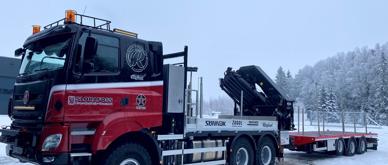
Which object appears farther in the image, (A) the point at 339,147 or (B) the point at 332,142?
(A) the point at 339,147

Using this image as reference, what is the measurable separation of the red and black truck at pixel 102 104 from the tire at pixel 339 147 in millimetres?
7805

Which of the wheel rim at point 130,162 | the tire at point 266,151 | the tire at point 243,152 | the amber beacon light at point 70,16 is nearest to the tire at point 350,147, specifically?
the tire at point 266,151

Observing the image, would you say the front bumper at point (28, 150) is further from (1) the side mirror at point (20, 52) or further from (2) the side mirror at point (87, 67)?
(1) the side mirror at point (20, 52)

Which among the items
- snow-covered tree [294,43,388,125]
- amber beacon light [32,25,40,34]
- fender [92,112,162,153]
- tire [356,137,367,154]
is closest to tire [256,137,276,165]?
fender [92,112,162,153]

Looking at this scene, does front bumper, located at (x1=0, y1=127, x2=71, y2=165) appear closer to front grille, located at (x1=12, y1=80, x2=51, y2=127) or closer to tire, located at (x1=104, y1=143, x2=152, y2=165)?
front grille, located at (x1=12, y1=80, x2=51, y2=127)

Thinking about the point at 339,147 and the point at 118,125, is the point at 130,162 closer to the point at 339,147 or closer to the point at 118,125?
the point at 118,125

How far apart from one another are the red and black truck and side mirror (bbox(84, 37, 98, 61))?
0.02 metres

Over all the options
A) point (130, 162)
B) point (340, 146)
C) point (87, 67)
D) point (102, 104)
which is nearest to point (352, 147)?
point (340, 146)

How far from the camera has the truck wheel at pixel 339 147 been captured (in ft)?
50.2

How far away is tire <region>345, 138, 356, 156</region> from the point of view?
15.7m

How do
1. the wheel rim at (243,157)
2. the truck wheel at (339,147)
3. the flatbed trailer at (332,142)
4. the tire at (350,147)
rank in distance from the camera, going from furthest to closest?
the tire at (350,147) → the truck wheel at (339,147) → the flatbed trailer at (332,142) → the wheel rim at (243,157)

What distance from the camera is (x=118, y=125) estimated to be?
22.7 ft

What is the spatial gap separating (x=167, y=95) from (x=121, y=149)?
1691 mm

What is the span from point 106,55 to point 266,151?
19.9ft
